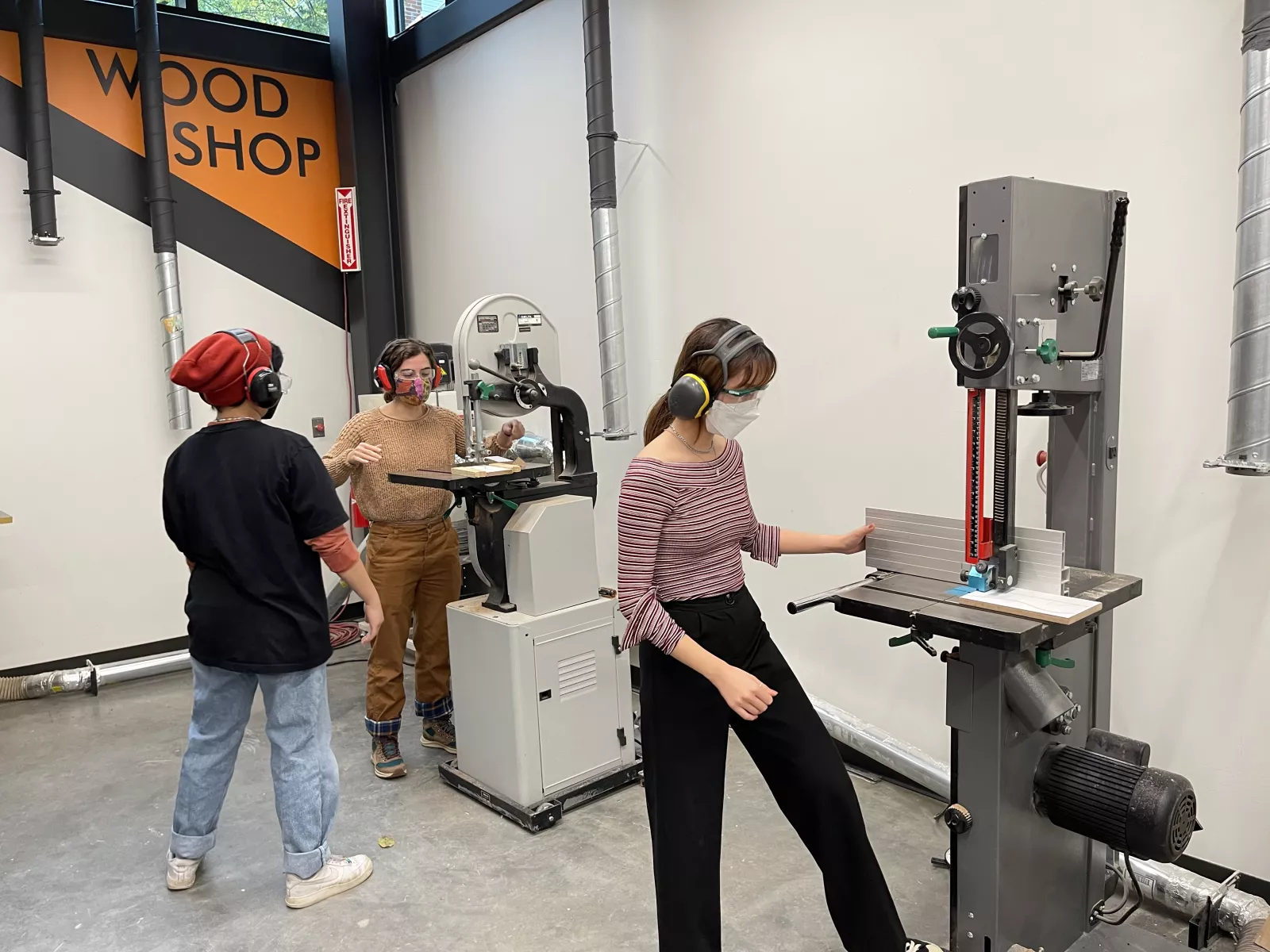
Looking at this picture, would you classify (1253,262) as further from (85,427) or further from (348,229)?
(85,427)

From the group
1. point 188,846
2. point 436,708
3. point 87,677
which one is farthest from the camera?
point 87,677

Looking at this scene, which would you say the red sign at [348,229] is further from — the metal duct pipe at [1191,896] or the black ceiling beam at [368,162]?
the metal duct pipe at [1191,896]

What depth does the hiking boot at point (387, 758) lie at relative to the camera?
3324 mm

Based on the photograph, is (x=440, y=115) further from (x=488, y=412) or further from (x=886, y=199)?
(x=886, y=199)

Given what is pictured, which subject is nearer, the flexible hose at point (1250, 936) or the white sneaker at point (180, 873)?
the flexible hose at point (1250, 936)

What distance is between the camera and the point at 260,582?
241 centimetres

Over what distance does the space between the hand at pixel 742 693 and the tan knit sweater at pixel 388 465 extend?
1.82 meters

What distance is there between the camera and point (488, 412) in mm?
3066

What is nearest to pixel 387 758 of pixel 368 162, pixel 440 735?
pixel 440 735

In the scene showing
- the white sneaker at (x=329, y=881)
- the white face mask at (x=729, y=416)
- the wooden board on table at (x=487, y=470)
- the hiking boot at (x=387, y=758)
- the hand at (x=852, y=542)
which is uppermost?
the white face mask at (x=729, y=416)

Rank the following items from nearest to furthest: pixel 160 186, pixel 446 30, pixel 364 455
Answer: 1. pixel 364 455
2. pixel 160 186
3. pixel 446 30

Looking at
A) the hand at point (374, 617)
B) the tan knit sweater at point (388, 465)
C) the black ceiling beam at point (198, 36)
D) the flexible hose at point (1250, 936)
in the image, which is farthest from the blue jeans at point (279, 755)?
the black ceiling beam at point (198, 36)

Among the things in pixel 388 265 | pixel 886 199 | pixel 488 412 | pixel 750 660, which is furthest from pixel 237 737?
pixel 388 265

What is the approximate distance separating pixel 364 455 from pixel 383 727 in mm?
969
